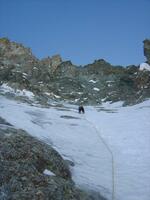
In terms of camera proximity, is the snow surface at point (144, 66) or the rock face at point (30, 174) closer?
the rock face at point (30, 174)

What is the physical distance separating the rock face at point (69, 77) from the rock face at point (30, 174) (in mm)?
66845

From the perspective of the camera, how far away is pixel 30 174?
1092cm

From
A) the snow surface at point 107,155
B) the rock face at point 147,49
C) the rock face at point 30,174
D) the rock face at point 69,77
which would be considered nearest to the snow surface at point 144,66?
the rock face at point 69,77

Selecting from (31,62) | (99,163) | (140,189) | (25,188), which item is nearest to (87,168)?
(99,163)

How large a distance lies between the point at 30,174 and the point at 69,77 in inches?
4020

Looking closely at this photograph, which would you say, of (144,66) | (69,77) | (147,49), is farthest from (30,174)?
(69,77)

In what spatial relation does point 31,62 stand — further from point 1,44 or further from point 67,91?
point 67,91

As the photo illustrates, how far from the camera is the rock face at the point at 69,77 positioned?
293 ft

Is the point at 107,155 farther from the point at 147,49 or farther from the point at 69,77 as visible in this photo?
the point at 69,77

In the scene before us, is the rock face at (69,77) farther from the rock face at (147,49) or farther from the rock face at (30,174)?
the rock face at (30,174)

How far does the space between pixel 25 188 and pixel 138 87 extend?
8779cm

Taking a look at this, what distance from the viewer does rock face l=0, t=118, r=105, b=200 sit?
10.1 meters

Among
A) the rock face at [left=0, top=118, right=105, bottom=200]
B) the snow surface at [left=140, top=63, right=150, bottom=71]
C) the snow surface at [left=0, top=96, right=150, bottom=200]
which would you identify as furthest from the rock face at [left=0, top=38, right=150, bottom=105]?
the rock face at [left=0, top=118, right=105, bottom=200]

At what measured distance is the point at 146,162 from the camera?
19.2 metres
